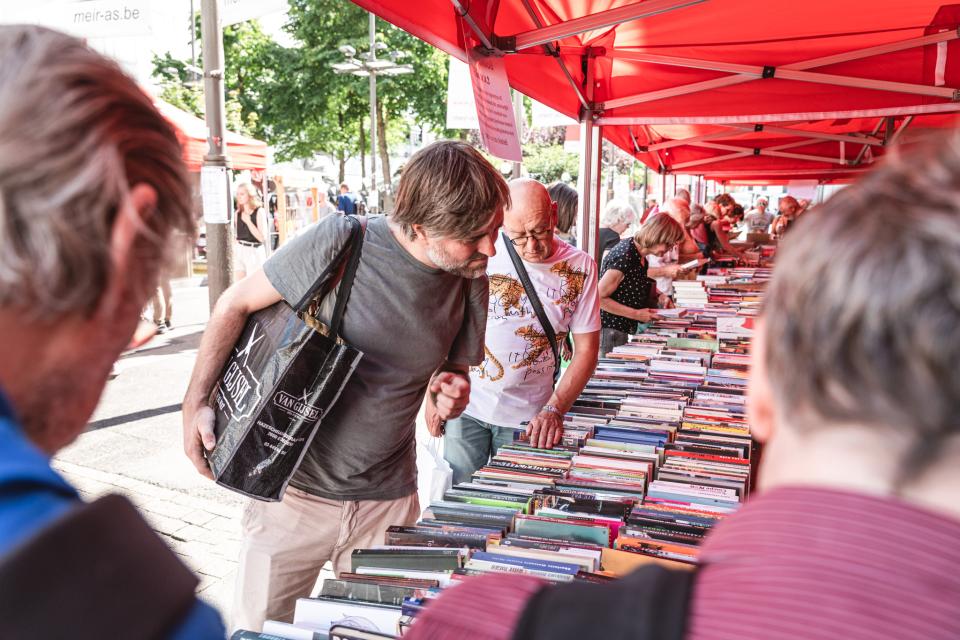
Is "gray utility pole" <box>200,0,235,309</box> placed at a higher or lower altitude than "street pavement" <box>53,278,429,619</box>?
higher

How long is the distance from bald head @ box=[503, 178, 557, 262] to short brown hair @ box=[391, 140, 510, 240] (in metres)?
0.92

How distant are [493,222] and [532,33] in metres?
0.96

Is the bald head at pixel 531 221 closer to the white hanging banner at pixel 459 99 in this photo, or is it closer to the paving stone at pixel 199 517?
the paving stone at pixel 199 517

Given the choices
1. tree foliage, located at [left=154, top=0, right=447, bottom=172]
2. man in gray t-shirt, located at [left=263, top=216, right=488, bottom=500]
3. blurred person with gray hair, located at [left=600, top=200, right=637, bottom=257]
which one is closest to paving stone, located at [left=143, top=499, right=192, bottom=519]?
man in gray t-shirt, located at [left=263, top=216, right=488, bottom=500]

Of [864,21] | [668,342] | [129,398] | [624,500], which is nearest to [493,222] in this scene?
[624,500]

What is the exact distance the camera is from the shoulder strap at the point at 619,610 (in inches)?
21.9

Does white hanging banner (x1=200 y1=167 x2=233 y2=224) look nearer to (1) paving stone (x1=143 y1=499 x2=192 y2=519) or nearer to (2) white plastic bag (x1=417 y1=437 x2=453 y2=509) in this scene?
(1) paving stone (x1=143 y1=499 x2=192 y2=519)

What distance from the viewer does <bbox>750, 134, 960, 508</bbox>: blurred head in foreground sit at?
51 centimetres

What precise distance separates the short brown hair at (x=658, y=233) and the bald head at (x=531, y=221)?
2.60m

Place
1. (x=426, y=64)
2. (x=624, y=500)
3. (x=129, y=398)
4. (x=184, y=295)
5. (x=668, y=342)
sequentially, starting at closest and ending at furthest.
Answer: (x=624, y=500) → (x=668, y=342) → (x=129, y=398) → (x=184, y=295) → (x=426, y=64)

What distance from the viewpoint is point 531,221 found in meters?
3.01

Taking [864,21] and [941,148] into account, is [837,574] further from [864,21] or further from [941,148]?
[864,21]

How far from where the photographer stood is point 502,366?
2.99 m

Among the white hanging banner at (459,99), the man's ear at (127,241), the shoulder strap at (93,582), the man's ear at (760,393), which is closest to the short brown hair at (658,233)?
the white hanging banner at (459,99)
